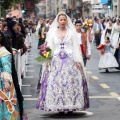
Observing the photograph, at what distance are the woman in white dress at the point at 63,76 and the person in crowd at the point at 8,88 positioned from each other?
2.16 metres

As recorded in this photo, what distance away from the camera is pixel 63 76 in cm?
1105

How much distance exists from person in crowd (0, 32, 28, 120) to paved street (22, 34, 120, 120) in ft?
7.18

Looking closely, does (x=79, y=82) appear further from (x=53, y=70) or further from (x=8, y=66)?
(x=8, y=66)

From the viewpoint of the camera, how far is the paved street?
11.1 m

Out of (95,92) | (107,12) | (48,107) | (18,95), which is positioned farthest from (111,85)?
(107,12)

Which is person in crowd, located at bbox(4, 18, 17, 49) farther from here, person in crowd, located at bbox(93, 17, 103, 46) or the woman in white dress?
person in crowd, located at bbox(93, 17, 103, 46)

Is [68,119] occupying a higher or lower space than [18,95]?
lower

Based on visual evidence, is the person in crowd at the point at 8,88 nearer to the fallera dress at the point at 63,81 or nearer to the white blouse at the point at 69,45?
the fallera dress at the point at 63,81

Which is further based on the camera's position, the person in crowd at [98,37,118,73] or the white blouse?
the person in crowd at [98,37,118,73]

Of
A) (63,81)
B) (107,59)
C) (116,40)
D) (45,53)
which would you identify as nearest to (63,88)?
(63,81)

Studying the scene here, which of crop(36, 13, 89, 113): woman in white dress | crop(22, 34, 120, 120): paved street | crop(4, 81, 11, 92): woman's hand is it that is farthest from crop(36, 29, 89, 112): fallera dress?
crop(4, 81, 11, 92): woman's hand

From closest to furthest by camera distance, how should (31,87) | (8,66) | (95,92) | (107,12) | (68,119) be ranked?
(8,66), (68,119), (95,92), (31,87), (107,12)

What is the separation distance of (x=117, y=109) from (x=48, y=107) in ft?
5.07

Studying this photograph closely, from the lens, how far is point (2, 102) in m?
8.69
